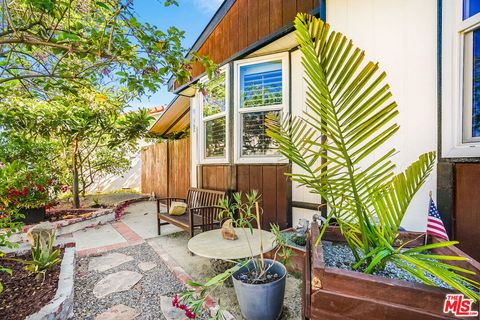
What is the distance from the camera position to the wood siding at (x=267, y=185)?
3.44 metres

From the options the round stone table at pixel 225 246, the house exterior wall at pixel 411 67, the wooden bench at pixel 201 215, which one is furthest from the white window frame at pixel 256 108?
the house exterior wall at pixel 411 67

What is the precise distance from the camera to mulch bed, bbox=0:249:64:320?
1.80m

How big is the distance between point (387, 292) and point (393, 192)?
1.62ft

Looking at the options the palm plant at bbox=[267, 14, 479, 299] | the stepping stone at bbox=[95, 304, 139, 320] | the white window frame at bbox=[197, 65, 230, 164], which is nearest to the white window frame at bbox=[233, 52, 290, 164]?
the white window frame at bbox=[197, 65, 230, 164]

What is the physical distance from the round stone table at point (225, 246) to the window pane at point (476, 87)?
1.68 metres

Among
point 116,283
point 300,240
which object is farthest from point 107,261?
point 300,240

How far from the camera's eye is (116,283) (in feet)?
8.54

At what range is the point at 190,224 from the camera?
11.1 feet

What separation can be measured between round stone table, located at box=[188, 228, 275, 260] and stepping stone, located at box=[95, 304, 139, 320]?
0.69m

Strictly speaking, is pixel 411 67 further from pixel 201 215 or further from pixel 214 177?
pixel 201 215

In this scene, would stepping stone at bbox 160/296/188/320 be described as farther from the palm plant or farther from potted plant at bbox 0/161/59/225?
potted plant at bbox 0/161/59/225

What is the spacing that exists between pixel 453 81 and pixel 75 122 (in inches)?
238

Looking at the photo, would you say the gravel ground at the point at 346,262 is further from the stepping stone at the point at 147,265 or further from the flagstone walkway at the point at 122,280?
the stepping stone at the point at 147,265

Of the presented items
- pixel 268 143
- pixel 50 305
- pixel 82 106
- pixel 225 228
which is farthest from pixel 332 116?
pixel 82 106
